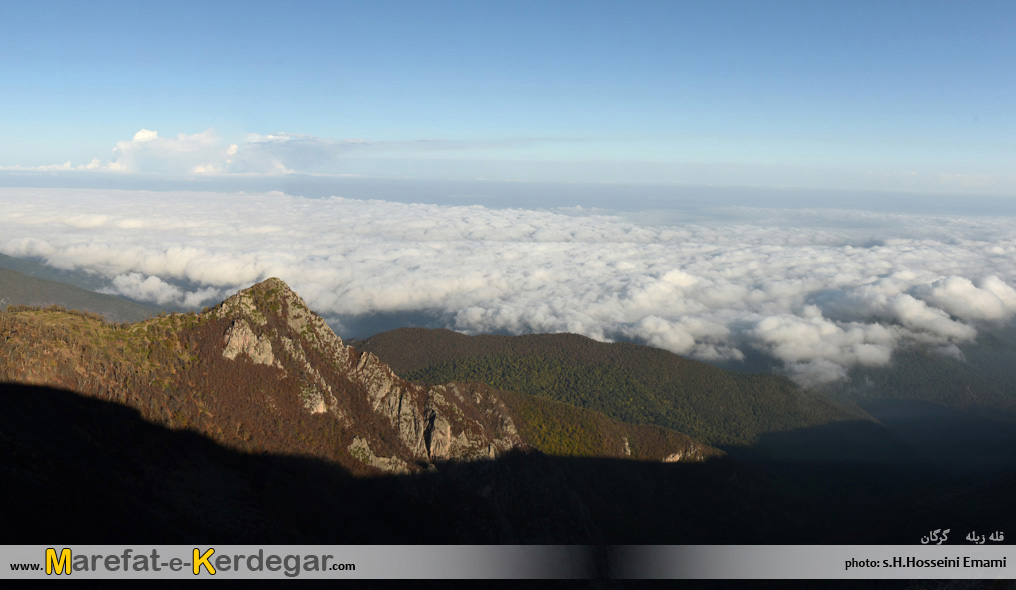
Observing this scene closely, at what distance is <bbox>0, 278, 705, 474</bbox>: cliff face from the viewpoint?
58.7 m

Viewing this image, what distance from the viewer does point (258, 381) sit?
245 feet

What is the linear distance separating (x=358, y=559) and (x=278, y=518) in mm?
10018

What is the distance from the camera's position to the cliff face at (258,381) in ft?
192

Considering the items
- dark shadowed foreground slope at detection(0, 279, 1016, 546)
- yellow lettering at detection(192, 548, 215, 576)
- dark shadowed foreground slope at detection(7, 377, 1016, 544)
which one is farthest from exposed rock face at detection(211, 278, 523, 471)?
yellow lettering at detection(192, 548, 215, 576)

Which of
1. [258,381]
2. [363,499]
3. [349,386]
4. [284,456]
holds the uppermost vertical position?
[258,381]

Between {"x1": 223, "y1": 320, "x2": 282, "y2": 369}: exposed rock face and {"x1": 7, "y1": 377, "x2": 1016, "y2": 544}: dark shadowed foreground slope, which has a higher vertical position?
{"x1": 223, "y1": 320, "x2": 282, "y2": 369}: exposed rock face

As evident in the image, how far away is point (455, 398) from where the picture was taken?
106500 mm

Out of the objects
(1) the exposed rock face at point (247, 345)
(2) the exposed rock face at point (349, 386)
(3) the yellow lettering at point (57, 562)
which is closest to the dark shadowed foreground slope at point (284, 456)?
(1) the exposed rock face at point (247, 345)

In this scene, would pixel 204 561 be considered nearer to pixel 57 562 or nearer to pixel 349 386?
pixel 57 562

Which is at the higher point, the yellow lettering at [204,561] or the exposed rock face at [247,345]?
the exposed rock face at [247,345]

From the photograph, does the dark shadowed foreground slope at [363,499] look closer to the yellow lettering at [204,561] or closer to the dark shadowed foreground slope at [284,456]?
the dark shadowed foreground slope at [284,456]

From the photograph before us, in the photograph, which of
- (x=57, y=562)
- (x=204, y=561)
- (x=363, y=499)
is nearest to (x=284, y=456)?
(x=363, y=499)

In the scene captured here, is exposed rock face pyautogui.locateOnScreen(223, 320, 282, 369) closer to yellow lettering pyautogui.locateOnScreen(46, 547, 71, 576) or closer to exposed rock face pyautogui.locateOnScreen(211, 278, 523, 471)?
exposed rock face pyautogui.locateOnScreen(211, 278, 523, 471)

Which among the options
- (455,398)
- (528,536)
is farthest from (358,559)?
(455,398)
